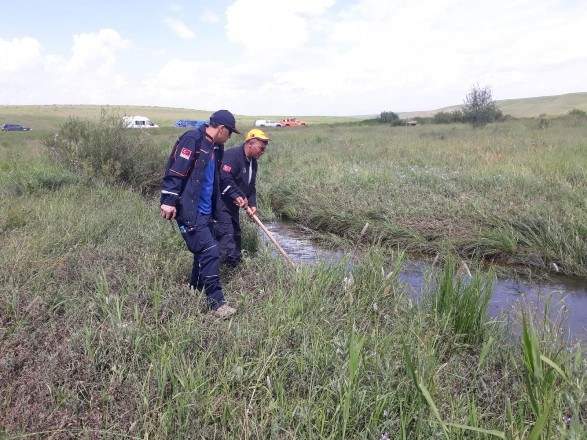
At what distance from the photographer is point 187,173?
3674mm

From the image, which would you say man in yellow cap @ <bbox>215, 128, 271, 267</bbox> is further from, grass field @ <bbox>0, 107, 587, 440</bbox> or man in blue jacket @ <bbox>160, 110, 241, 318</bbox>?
man in blue jacket @ <bbox>160, 110, 241, 318</bbox>

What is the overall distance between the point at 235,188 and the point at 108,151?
5.59 meters

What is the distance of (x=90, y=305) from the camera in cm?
345

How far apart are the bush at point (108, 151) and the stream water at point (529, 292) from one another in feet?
14.0

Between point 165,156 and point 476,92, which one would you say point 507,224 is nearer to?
point 165,156

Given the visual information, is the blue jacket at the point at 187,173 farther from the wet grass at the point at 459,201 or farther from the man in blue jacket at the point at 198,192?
the wet grass at the point at 459,201

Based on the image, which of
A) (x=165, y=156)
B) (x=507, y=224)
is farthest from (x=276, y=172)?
(x=507, y=224)

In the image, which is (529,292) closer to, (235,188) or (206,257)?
(235,188)

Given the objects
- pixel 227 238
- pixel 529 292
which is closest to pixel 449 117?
pixel 529 292

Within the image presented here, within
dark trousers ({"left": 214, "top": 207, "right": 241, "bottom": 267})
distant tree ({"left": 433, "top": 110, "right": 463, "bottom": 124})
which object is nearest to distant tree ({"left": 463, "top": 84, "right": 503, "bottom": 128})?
distant tree ({"left": 433, "top": 110, "right": 463, "bottom": 124})

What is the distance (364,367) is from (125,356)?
4.66 ft

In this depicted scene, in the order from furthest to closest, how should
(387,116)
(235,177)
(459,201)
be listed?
1. (387,116)
2. (459,201)
3. (235,177)

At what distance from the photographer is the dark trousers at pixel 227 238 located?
183 inches

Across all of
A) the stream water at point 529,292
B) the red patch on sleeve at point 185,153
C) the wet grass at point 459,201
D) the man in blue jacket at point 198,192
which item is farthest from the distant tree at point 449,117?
A: the red patch on sleeve at point 185,153
